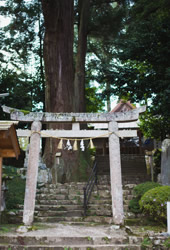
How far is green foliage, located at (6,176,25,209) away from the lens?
823 centimetres

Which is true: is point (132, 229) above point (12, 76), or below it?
below

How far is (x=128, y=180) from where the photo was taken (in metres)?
12.3

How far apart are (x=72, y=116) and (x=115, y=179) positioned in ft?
7.45

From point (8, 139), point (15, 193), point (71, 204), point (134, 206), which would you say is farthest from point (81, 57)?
point (8, 139)

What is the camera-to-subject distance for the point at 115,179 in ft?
24.1

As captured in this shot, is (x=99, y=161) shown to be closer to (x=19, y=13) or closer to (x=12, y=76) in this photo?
(x=12, y=76)

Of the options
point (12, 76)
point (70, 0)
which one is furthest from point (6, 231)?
point (12, 76)

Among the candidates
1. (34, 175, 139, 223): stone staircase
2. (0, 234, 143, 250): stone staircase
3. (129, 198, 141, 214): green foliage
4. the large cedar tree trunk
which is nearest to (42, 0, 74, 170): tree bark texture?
the large cedar tree trunk

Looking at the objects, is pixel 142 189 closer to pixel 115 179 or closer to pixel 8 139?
pixel 115 179

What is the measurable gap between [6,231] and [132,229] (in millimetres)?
3099

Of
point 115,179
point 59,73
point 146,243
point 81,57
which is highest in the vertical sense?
point 81,57

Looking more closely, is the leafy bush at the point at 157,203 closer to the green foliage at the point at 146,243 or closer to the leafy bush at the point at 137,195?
the leafy bush at the point at 137,195

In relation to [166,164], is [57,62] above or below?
above

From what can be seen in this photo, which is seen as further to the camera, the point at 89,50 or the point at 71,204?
the point at 89,50
